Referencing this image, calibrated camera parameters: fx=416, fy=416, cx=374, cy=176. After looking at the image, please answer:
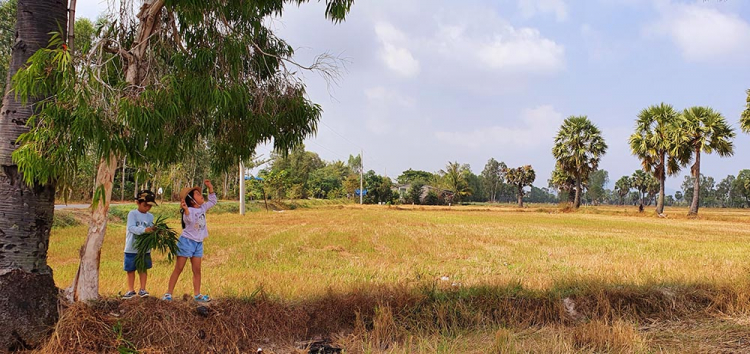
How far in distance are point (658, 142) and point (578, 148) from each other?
10.5m

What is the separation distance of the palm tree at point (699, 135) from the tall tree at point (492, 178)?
287 ft

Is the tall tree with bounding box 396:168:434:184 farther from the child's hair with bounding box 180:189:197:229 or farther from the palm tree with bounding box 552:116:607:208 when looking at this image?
the child's hair with bounding box 180:189:197:229

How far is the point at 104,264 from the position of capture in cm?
1028

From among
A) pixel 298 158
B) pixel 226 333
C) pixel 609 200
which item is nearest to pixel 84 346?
pixel 226 333

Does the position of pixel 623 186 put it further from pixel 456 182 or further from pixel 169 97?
pixel 169 97

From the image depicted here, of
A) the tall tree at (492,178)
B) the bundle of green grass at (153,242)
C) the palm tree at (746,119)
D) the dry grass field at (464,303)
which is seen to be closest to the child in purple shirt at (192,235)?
the bundle of green grass at (153,242)

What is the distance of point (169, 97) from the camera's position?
4.11 metres

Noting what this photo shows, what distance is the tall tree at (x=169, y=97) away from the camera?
3812 millimetres

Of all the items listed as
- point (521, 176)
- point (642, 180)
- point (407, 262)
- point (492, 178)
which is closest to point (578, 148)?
point (521, 176)

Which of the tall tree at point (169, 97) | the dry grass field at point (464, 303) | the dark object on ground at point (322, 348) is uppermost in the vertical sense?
the tall tree at point (169, 97)

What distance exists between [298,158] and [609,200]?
512 feet

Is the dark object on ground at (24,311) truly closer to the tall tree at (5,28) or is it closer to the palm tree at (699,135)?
the tall tree at (5,28)

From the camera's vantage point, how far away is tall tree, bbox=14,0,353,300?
12.5 ft

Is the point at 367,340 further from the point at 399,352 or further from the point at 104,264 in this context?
the point at 104,264
